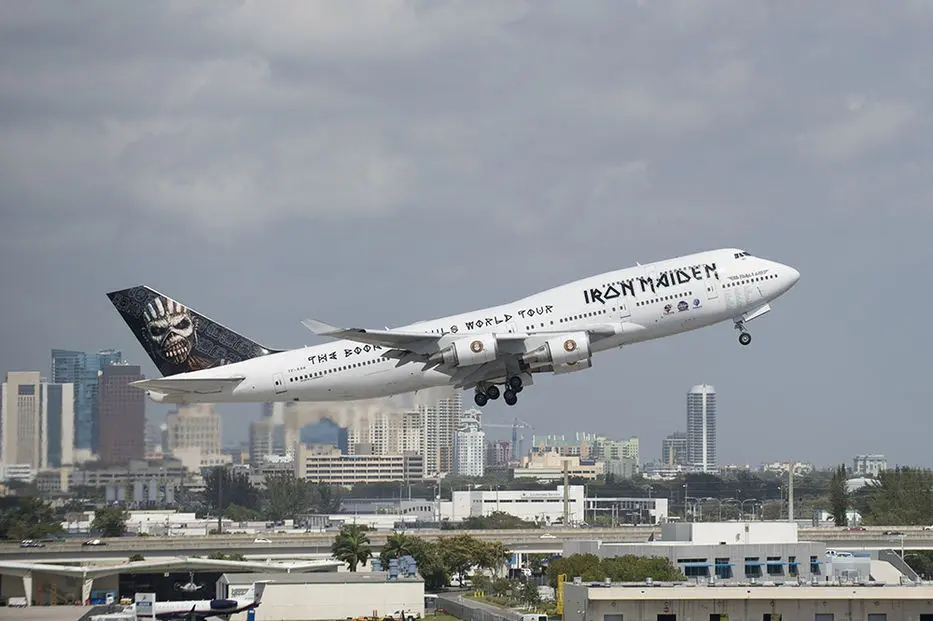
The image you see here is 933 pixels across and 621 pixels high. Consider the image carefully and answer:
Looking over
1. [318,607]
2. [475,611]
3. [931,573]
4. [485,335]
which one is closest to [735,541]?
[475,611]

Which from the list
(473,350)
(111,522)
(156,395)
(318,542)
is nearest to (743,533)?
(473,350)

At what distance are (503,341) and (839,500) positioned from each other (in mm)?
104207

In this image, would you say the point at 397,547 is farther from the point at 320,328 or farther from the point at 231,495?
the point at 320,328

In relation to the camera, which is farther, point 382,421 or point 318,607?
point 382,421

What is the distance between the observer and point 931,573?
403 feet

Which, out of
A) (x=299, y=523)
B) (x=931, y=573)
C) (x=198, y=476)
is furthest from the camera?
(x=299, y=523)

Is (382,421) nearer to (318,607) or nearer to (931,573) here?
(318,607)

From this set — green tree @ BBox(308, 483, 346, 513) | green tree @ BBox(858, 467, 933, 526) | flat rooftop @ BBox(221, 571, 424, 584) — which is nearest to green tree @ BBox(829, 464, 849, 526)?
green tree @ BBox(858, 467, 933, 526)

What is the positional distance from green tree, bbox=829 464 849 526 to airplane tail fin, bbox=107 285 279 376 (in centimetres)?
10202

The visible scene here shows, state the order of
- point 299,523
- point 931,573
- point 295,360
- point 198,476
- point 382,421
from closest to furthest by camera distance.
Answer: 1. point 295,360
2. point 198,476
3. point 382,421
4. point 931,573
5. point 299,523

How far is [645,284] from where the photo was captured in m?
64.3

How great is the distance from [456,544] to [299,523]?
44.1 m

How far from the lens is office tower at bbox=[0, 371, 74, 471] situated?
5378 centimetres

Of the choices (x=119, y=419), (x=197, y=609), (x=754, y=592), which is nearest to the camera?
(x=119, y=419)
